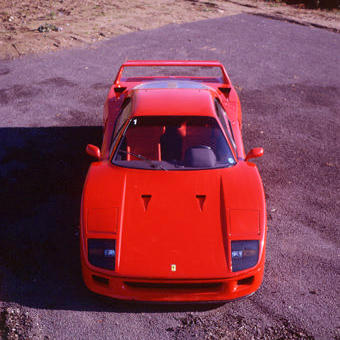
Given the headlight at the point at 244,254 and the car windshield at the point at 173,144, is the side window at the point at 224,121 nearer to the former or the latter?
the car windshield at the point at 173,144

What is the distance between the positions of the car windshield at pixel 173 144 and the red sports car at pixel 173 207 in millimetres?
11

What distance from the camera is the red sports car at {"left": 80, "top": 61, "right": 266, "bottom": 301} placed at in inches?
139

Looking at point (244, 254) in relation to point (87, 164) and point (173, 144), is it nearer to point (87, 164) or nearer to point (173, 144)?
point (173, 144)

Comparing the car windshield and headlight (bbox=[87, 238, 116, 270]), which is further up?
the car windshield

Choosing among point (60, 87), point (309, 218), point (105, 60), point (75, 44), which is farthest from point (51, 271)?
point (75, 44)

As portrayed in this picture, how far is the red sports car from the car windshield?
11 millimetres

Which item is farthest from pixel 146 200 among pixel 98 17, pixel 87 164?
pixel 98 17

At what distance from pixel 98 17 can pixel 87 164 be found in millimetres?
9830

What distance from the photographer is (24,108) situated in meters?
7.98

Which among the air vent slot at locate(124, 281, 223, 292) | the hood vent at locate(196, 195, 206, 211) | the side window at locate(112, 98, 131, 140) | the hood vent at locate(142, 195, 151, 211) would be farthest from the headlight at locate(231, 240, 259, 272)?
the side window at locate(112, 98, 131, 140)

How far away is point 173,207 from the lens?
3.93 m

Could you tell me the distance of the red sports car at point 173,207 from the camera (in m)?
3.52

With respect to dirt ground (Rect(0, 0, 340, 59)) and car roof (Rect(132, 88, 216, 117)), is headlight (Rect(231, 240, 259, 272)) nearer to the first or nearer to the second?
car roof (Rect(132, 88, 216, 117))

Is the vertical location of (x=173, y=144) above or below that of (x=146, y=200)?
above
